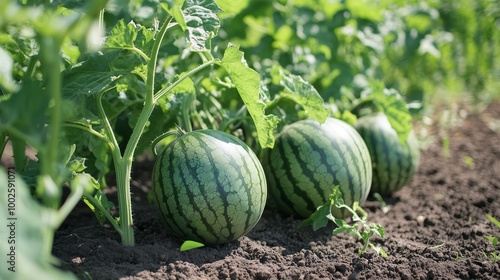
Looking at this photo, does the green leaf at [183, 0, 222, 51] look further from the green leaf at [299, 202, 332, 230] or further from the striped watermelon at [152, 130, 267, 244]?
the green leaf at [299, 202, 332, 230]

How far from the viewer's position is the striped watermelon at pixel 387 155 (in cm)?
423

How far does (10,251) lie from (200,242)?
3.33ft

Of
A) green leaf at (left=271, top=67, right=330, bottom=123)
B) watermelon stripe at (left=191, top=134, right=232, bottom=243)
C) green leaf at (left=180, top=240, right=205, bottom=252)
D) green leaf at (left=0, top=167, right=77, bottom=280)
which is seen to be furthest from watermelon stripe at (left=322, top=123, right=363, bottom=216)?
green leaf at (left=0, top=167, right=77, bottom=280)

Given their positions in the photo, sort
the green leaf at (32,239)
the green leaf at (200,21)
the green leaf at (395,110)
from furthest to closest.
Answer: the green leaf at (395,110)
the green leaf at (200,21)
the green leaf at (32,239)

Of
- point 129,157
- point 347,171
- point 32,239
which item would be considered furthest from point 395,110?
point 32,239

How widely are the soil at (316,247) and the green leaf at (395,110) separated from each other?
0.54 meters

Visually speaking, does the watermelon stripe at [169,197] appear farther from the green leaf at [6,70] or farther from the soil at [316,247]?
the green leaf at [6,70]

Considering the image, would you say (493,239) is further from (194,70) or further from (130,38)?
(130,38)

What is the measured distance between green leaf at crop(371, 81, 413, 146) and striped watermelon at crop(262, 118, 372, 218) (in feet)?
1.54

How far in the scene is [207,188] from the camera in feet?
9.68

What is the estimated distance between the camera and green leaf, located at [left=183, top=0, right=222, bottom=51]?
2.70 metres

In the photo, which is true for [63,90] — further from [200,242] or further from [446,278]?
[446,278]

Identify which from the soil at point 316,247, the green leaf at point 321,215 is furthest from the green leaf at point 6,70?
the green leaf at point 321,215

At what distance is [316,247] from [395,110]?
4.14 ft
